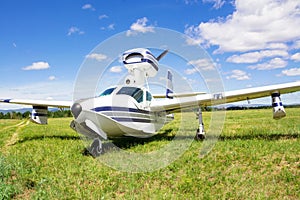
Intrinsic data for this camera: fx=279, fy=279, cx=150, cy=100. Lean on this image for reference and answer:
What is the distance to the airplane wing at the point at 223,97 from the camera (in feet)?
39.0

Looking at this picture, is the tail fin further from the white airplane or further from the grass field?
the grass field

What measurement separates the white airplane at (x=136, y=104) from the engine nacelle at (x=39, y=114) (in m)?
7.40

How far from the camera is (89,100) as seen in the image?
987cm

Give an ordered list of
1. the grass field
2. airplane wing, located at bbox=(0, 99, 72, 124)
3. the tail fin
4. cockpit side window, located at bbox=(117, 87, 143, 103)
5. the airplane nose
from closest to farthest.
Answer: the grass field
the airplane nose
cockpit side window, located at bbox=(117, 87, 143, 103)
airplane wing, located at bbox=(0, 99, 72, 124)
the tail fin

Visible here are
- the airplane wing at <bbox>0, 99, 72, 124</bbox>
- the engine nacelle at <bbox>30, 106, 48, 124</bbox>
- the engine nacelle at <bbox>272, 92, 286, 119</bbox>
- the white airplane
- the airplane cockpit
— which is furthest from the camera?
the engine nacelle at <bbox>30, 106, 48, 124</bbox>

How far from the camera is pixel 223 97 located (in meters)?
12.4

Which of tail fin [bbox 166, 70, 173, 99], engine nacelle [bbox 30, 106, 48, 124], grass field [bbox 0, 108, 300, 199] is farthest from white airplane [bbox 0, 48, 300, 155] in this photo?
engine nacelle [bbox 30, 106, 48, 124]

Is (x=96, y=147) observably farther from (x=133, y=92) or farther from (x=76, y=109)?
(x=133, y=92)

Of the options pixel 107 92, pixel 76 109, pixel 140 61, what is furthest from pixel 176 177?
pixel 140 61

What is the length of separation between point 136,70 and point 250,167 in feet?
24.8

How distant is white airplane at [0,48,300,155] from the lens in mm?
9844

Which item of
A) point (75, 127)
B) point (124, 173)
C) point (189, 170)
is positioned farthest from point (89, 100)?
point (189, 170)

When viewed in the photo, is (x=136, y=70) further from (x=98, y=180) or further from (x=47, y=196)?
(x=47, y=196)

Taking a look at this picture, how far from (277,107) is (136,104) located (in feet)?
19.6
